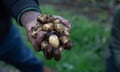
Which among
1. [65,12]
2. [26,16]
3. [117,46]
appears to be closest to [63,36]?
[26,16]

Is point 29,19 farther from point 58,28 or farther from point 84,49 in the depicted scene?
point 84,49

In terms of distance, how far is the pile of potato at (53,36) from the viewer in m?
1.48

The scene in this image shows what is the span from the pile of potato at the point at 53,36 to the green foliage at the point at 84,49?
222cm

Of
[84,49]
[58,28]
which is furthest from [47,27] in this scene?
[84,49]

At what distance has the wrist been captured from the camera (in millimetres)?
1642

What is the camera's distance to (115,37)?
3.40 metres

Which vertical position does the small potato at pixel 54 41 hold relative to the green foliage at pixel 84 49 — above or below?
above

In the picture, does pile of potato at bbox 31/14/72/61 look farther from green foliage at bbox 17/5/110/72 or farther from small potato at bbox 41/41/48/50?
green foliage at bbox 17/5/110/72

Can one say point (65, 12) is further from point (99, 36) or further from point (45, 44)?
point (45, 44)

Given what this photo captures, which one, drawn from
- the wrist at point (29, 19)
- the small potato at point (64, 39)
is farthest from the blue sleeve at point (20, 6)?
the small potato at point (64, 39)

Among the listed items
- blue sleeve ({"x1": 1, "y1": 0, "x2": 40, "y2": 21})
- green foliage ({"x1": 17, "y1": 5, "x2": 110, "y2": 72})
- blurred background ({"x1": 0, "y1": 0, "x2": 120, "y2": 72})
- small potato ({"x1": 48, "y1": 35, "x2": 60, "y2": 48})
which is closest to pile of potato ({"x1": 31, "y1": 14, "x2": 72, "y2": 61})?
small potato ({"x1": 48, "y1": 35, "x2": 60, "y2": 48})

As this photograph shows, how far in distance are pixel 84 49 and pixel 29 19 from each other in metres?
2.47

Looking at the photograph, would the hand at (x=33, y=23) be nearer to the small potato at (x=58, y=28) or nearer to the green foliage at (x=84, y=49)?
the small potato at (x=58, y=28)

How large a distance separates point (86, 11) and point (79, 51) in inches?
39.7
